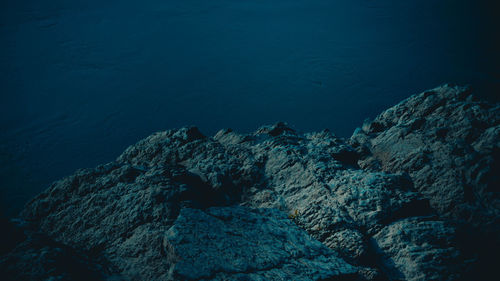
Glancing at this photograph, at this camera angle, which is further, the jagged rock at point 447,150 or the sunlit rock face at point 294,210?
the jagged rock at point 447,150

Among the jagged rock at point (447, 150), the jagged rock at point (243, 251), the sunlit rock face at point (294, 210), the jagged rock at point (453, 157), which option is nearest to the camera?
the jagged rock at point (243, 251)

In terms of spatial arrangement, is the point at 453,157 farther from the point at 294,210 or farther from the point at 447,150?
the point at 294,210

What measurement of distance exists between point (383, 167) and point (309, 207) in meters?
1.34

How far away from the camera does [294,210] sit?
3207 mm

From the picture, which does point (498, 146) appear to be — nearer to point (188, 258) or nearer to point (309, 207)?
point (309, 207)

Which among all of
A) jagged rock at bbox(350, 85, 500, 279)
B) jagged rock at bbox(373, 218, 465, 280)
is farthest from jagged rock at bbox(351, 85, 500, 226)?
jagged rock at bbox(373, 218, 465, 280)

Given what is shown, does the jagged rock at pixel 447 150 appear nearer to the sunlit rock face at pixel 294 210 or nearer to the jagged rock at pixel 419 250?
the sunlit rock face at pixel 294 210

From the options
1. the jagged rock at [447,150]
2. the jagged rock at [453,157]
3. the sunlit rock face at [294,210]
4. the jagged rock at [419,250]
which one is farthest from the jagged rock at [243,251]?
the jagged rock at [447,150]

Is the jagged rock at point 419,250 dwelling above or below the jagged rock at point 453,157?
below

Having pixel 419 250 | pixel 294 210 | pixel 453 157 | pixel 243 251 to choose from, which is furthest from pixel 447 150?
pixel 243 251

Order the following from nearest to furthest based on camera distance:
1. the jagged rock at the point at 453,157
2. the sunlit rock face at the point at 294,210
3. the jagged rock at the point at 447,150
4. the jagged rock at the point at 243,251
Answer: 1. the jagged rock at the point at 243,251
2. the sunlit rock face at the point at 294,210
3. the jagged rock at the point at 453,157
4. the jagged rock at the point at 447,150

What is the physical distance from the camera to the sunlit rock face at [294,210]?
2.52 metres

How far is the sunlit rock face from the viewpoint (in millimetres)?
2516

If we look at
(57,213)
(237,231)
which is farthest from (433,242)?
(57,213)
